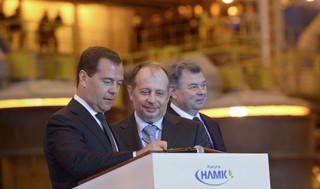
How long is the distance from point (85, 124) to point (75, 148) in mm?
242

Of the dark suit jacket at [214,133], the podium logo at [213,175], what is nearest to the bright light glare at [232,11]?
the dark suit jacket at [214,133]

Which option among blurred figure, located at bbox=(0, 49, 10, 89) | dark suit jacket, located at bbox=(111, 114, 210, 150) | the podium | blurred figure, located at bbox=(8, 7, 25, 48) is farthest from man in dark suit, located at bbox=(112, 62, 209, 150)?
blurred figure, located at bbox=(8, 7, 25, 48)

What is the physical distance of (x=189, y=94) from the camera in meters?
5.88

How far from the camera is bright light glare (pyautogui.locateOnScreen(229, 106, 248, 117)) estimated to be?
1529 cm

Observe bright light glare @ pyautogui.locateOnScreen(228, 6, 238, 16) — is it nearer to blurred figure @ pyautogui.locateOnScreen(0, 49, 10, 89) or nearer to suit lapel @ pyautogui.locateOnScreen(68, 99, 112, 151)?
blurred figure @ pyautogui.locateOnScreen(0, 49, 10, 89)

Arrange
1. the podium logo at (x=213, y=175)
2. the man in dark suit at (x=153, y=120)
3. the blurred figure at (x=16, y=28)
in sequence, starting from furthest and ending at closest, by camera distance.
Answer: the blurred figure at (x=16, y=28) < the man in dark suit at (x=153, y=120) < the podium logo at (x=213, y=175)

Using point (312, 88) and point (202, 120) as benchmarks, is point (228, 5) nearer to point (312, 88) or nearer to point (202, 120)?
point (312, 88)

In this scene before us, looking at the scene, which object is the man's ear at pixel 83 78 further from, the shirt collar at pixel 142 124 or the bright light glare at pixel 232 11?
the bright light glare at pixel 232 11

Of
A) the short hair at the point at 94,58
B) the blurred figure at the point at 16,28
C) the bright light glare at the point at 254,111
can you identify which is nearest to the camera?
the short hair at the point at 94,58

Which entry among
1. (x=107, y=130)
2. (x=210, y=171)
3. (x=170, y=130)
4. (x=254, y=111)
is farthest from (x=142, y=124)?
(x=254, y=111)

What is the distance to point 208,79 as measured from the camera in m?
15.5

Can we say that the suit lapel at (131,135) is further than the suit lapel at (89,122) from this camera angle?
Yes

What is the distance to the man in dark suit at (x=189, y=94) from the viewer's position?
5840mm

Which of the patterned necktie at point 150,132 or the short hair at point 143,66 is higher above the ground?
the short hair at point 143,66
